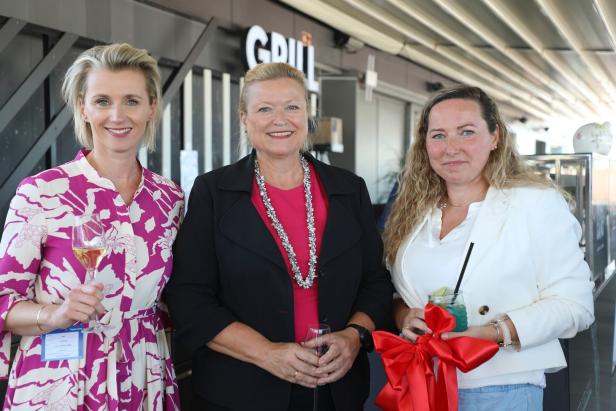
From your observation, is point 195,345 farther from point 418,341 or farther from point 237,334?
point 418,341

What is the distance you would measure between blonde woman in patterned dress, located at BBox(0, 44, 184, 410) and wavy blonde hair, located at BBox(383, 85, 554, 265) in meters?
0.74

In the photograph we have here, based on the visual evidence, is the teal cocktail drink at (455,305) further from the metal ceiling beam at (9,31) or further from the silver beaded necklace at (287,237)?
the metal ceiling beam at (9,31)

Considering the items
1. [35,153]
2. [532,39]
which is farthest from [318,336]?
[532,39]

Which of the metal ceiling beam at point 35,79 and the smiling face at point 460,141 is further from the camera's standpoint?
the metal ceiling beam at point 35,79

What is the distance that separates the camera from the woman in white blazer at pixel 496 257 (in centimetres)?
177

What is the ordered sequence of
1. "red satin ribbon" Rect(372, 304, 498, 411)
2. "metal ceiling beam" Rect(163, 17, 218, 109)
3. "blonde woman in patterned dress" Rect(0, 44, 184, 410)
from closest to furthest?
"red satin ribbon" Rect(372, 304, 498, 411) → "blonde woman in patterned dress" Rect(0, 44, 184, 410) → "metal ceiling beam" Rect(163, 17, 218, 109)

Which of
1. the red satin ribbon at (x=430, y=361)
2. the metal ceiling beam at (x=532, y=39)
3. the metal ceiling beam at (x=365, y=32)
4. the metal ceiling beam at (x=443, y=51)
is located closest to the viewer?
the red satin ribbon at (x=430, y=361)

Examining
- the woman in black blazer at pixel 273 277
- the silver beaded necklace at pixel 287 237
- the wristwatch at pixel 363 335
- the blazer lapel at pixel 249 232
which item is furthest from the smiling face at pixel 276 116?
the wristwatch at pixel 363 335

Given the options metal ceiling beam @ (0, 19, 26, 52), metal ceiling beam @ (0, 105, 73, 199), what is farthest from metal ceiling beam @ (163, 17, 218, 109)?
metal ceiling beam @ (0, 19, 26, 52)

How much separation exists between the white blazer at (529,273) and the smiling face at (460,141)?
0.18 meters

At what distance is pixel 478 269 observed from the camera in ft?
5.92

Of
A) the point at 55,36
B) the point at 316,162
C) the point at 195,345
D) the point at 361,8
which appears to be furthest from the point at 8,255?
the point at 361,8

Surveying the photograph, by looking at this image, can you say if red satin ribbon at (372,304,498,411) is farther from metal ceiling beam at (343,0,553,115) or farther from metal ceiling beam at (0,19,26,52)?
metal ceiling beam at (343,0,553,115)

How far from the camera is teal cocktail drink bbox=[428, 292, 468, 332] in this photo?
5.35ft
